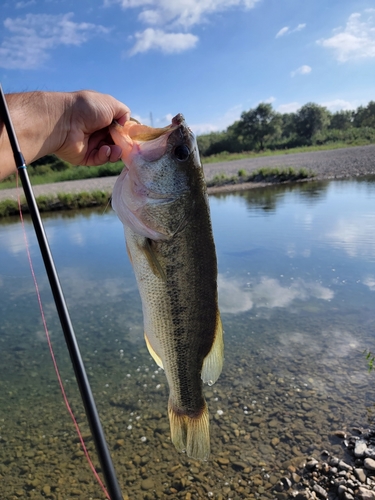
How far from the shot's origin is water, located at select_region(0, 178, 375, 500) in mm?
3834

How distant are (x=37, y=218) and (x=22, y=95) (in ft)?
2.42

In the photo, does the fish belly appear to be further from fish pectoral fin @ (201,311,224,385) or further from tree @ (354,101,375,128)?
tree @ (354,101,375,128)

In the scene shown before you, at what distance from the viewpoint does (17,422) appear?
4797 mm

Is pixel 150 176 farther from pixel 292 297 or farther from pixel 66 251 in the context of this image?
pixel 66 251

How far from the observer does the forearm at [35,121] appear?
6.84 feet

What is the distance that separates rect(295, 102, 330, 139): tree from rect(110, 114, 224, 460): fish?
77165mm

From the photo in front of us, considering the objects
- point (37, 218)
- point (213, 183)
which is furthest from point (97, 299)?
point (213, 183)

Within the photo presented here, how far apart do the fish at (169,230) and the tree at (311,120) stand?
253 ft

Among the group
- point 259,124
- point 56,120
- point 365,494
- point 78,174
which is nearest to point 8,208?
point 56,120

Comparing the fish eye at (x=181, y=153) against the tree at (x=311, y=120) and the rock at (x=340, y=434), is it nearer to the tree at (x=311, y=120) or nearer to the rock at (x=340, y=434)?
the rock at (x=340, y=434)

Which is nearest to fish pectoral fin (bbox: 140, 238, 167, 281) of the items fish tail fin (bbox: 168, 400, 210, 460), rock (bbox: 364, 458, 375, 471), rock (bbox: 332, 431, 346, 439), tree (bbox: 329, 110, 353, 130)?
fish tail fin (bbox: 168, 400, 210, 460)

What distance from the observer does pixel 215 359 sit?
216 cm

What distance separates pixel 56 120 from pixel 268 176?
2406cm

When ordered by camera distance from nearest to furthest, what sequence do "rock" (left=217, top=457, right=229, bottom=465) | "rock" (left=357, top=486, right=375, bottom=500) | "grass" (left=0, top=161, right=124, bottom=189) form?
1. "rock" (left=357, top=486, right=375, bottom=500)
2. "rock" (left=217, top=457, right=229, bottom=465)
3. "grass" (left=0, top=161, right=124, bottom=189)
